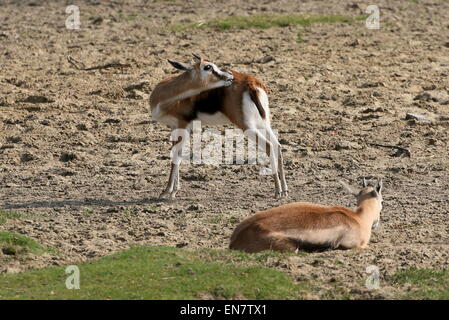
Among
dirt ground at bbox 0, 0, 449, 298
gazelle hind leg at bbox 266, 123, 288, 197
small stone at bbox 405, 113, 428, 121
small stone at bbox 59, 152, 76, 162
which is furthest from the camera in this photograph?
small stone at bbox 405, 113, 428, 121

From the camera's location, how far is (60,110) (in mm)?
13852

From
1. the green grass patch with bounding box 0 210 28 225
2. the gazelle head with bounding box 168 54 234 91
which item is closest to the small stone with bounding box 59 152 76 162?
the gazelle head with bounding box 168 54 234 91

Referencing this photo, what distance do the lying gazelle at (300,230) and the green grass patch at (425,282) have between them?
2.58 ft

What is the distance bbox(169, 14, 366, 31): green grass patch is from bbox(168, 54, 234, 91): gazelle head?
6567 mm

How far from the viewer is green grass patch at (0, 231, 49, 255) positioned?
28.8 feet

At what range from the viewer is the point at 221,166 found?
1198 cm

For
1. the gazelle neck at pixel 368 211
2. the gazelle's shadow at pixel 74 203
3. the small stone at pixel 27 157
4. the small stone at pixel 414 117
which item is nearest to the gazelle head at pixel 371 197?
the gazelle neck at pixel 368 211

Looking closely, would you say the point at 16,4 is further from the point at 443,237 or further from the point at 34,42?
the point at 443,237

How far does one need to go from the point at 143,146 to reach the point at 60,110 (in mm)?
1719

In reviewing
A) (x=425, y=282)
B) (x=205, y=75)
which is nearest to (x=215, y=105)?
(x=205, y=75)

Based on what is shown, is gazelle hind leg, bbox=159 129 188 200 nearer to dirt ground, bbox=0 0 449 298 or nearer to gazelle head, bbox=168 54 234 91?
dirt ground, bbox=0 0 449 298

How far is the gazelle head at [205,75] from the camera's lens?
10.9 metres

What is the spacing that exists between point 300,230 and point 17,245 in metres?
2.34

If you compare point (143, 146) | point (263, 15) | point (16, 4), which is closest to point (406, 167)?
point (143, 146)
